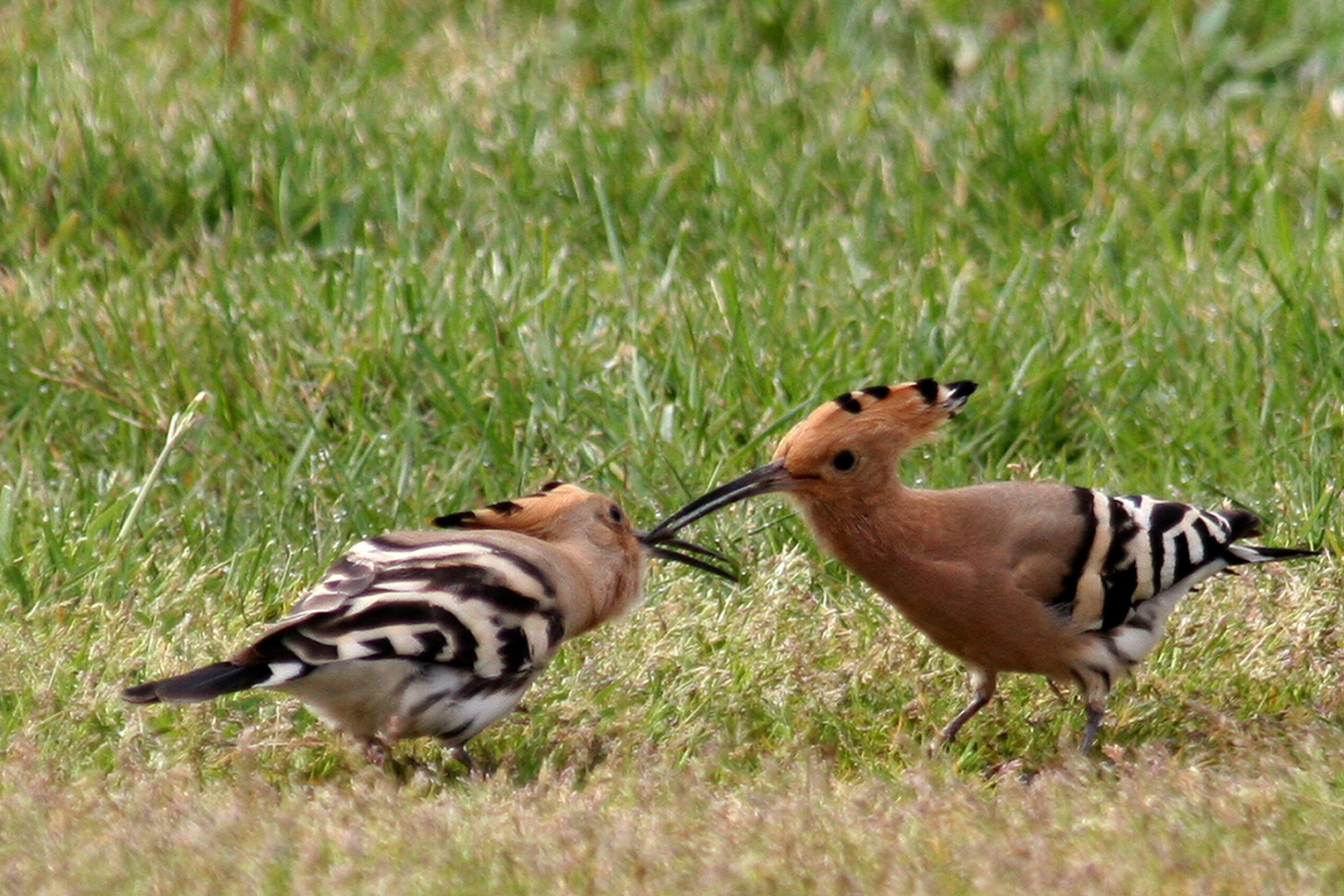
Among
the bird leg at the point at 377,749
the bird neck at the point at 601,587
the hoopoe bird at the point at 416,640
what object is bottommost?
the bird leg at the point at 377,749

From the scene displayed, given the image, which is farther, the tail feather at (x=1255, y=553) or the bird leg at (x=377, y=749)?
the tail feather at (x=1255, y=553)

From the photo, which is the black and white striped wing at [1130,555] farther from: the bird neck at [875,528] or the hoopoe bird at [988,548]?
the bird neck at [875,528]

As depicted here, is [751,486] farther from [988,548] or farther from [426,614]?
[426,614]

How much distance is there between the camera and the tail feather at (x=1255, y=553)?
4750 mm

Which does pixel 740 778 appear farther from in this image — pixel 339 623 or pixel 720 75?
pixel 720 75

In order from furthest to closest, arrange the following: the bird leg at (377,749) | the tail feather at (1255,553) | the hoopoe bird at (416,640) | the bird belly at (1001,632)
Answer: the tail feather at (1255,553) → the bird belly at (1001,632) → the bird leg at (377,749) → the hoopoe bird at (416,640)

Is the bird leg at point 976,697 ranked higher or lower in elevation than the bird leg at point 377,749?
lower

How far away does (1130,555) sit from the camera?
459cm

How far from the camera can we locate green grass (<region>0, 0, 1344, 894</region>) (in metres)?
3.53

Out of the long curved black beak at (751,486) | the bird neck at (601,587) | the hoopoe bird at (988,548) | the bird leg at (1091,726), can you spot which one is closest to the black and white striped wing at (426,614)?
the bird neck at (601,587)

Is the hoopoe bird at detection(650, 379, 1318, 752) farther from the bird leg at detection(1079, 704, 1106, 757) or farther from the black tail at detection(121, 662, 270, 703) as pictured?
the black tail at detection(121, 662, 270, 703)

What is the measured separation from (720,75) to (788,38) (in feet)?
1.54

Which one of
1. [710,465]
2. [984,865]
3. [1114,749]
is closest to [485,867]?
[984,865]

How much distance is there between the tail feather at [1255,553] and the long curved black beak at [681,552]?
3.76ft
